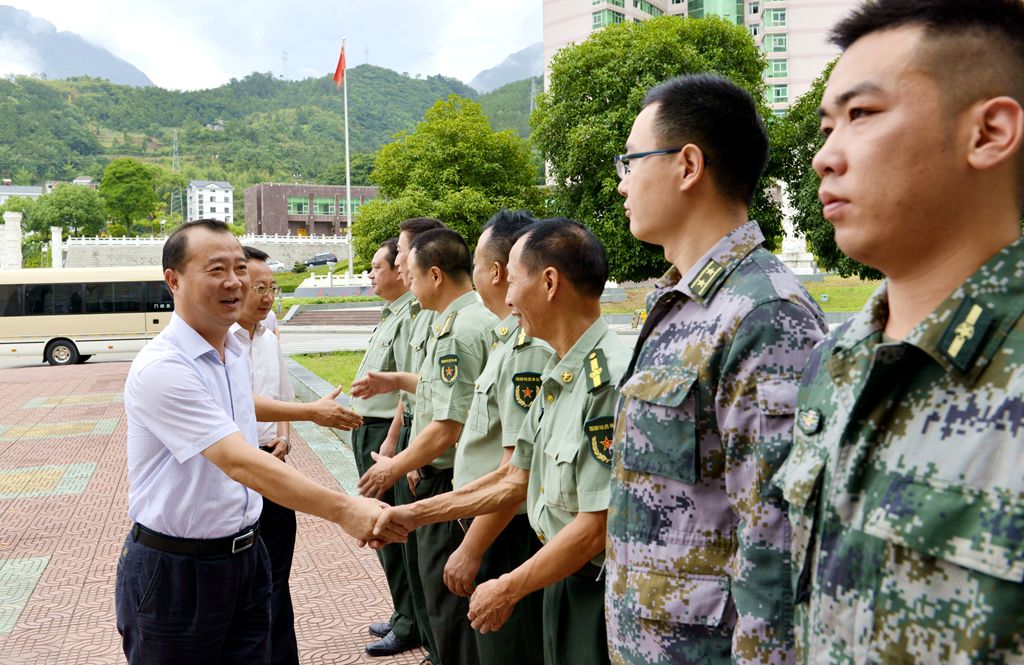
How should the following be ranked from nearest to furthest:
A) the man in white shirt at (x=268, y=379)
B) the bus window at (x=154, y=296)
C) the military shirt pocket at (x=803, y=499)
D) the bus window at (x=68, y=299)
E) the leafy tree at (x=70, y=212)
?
the military shirt pocket at (x=803, y=499) → the man in white shirt at (x=268, y=379) → the bus window at (x=68, y=299) → the bus window at (x=154, y=296) → the leafy tree at (x=70, y=212)

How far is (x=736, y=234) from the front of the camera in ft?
6.03

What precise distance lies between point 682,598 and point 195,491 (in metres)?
1.59

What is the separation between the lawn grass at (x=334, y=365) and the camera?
533 inches

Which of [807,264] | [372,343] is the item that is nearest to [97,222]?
[807,264]

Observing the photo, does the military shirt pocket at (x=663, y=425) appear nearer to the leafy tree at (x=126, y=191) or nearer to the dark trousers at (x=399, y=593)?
the dark trousers at (x=399, y=593)

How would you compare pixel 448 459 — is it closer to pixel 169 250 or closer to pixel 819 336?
pixel 169 250

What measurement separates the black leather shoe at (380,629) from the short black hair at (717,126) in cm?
322

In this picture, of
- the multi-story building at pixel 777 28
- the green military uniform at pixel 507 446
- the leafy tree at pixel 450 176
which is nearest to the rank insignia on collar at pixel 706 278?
the green military uniform at pixel 507 446

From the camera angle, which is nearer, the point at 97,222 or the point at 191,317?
the point at 191,317

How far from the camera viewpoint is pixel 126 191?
262ft

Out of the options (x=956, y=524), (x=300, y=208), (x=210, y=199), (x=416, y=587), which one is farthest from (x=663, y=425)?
(x=210, y=199)

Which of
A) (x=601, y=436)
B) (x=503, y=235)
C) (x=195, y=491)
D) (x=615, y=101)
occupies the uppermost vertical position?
(x=615, y=101)

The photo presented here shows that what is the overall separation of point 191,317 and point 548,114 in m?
21.9

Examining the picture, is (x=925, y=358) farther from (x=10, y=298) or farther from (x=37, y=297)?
(x=10, y=298)
